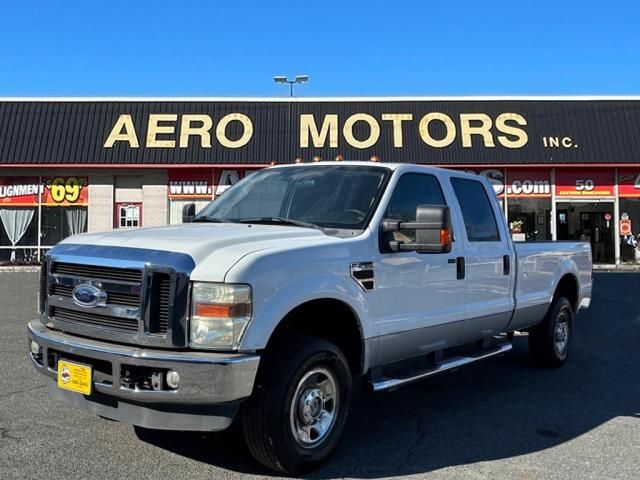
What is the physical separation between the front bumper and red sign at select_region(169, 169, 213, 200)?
1673 cm

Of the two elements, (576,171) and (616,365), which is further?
(576,171)

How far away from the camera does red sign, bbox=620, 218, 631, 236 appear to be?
786 inches

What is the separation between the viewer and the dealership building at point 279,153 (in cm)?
1956

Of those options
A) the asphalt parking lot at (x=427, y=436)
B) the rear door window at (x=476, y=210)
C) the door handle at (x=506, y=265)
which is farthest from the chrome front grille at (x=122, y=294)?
the door handle at (x=506, y=265)

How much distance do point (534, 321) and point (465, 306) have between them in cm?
179

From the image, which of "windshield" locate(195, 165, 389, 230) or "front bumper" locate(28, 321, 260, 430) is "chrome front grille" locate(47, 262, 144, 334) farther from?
"windshield" locate(195, 165, 389, 230)

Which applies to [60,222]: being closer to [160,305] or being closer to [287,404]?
[160,305]

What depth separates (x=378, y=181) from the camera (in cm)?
477

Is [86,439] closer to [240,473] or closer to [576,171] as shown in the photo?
[240,473]

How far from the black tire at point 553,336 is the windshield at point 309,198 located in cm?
319

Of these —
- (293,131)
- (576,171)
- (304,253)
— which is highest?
(293,131)

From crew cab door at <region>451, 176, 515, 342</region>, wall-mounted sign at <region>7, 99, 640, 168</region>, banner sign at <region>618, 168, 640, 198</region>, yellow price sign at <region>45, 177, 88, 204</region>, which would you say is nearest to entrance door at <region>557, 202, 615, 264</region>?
banner sign at <region>618, 168, 640, 198</region>

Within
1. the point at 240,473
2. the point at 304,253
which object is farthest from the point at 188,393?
the point at 304,253

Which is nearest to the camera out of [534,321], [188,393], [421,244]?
[188,393]
